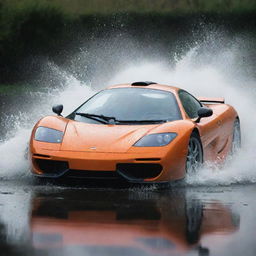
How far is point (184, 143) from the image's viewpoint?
9.40m

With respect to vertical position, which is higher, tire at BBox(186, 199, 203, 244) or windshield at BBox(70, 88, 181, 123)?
windshield at BBox(70, 88, 181, 123)

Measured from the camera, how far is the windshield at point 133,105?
33.3ft

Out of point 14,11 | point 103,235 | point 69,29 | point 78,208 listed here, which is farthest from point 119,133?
point 14,11

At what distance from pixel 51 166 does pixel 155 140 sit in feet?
3.70

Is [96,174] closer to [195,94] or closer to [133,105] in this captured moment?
[133,105]

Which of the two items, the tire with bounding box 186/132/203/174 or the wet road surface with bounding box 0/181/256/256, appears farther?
the tire with bounding box 186/132/203/174

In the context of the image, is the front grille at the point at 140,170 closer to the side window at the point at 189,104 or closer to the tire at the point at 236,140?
the side window at the point at 189,104

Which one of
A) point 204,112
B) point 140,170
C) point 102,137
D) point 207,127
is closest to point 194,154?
point 204,112

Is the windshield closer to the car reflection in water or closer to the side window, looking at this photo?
the side window

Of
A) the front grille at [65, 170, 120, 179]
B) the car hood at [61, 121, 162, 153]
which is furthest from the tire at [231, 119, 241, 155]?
the front grille at [65, 170, 120, 179]

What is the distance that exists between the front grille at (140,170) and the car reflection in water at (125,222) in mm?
324

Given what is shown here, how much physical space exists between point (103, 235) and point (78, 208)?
134cm

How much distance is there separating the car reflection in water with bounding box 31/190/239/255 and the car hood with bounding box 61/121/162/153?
63 cm

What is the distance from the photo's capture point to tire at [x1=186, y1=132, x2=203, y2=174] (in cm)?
961
